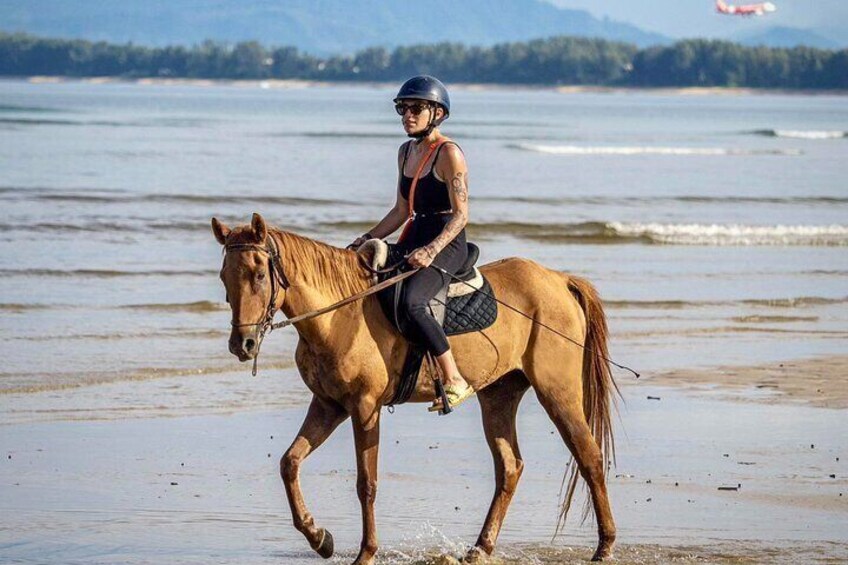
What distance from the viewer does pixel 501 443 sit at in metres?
8.26

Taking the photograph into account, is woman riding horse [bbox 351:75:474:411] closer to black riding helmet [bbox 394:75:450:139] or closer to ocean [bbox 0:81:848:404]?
black riding helmet [bbox 394:75:450:139]

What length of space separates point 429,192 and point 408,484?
2372 millimetres

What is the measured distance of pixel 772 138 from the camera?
268 feet

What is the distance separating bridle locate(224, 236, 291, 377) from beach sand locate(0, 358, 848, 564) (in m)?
1.52

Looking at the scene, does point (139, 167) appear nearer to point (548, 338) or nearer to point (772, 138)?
point (548, 338)

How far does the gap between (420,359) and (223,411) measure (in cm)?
415

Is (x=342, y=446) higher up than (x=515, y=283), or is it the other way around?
(x=515, y=283)

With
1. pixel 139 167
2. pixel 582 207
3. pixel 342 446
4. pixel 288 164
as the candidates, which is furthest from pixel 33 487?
pixel 288 164

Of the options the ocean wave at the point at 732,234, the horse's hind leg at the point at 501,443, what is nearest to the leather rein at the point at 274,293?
the horse's hind leg at the point at 501,443

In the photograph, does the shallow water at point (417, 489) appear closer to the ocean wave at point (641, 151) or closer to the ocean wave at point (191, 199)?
the ocean wave at point (191, 199)

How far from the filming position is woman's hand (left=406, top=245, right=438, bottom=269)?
→ 7.54 metres

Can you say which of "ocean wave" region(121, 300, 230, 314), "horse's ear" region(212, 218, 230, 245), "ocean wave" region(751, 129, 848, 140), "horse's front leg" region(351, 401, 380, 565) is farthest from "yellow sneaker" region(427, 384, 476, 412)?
"ocean wave" region(751, 129, 848, 140)

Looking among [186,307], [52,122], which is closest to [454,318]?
[186,307]

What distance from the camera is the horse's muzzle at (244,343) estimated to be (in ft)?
22.5
